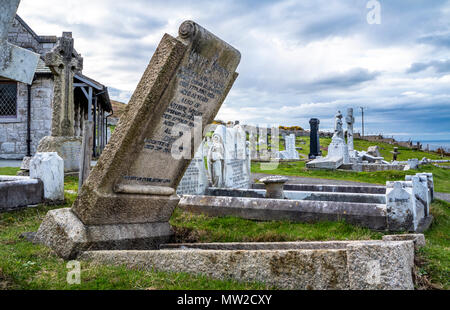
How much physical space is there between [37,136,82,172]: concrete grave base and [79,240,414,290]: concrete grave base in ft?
26.2

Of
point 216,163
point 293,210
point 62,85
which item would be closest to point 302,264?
point 293,210

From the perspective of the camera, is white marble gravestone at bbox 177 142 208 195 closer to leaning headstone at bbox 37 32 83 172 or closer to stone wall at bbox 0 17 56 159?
leaning headstone at bbox 37 32 83 172

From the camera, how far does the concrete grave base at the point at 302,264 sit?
238 cm

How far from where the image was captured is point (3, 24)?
2607 mm

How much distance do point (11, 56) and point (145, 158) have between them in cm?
196

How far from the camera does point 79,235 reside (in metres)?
3.91

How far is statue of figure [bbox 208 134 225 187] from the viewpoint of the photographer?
9617mm

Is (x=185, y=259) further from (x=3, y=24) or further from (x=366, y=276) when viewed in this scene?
(x=3, y=24)

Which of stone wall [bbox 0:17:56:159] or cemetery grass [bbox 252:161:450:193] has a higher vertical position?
stone wall [bbox 0:17:56:159]

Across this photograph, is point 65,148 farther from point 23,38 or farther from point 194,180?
point 23,38

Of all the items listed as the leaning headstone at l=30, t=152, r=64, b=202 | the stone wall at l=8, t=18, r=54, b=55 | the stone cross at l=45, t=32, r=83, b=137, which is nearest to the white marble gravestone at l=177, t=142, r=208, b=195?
the leaning headstone at l=30, t=152, r=64, b=202

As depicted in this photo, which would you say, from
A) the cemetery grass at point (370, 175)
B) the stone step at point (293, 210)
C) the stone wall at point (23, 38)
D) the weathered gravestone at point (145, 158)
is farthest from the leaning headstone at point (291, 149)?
the weathered gravestone at point (145, 158)

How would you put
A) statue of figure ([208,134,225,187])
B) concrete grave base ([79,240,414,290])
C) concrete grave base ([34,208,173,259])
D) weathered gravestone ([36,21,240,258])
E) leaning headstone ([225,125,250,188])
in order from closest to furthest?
concrete grave base ([79,240,414,290]), concrete grave base ([34,208,173,259]), weathered gravestone ([36,21,240,258]), statue of figure ([208,134,225,187]), leaning headstone ([225,125,250,188])

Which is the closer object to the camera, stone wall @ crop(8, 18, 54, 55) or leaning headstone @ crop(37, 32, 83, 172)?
leaning headstone @ crop(37, 32, 83, 172)
